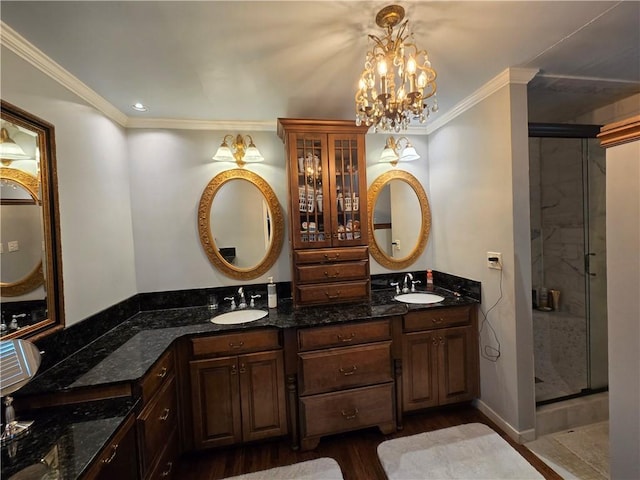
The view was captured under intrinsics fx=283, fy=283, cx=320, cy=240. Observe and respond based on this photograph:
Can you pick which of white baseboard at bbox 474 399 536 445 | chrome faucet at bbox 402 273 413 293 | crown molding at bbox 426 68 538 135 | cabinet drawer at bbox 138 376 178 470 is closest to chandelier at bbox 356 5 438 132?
crown molding at bbox 426 68 538 135

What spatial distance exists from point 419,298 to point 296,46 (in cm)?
210

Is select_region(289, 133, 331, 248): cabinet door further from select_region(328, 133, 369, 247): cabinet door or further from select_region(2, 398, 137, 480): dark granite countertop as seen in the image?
select_region(2, 398, 137, 480): dark granite countertop

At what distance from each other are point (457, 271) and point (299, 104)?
6.30 feet

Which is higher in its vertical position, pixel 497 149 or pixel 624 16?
pixel 624 16

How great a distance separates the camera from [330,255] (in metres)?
2.31

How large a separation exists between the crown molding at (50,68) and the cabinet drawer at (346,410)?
2.40 metres

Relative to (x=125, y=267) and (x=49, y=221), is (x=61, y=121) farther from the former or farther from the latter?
(x=125, y=267)

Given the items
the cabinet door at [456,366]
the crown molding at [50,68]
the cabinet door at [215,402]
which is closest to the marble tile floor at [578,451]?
the cabinet door at [456,366]

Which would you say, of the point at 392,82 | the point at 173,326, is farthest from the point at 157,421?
the point at 392,82

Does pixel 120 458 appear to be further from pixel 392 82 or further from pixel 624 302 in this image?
pixel 624 302

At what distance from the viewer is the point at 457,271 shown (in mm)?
2484

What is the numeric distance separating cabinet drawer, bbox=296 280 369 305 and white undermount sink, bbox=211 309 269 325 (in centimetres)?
34

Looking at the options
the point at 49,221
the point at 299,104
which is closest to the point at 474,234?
the point at 299,104

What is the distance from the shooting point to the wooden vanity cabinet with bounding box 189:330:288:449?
1.85 m
